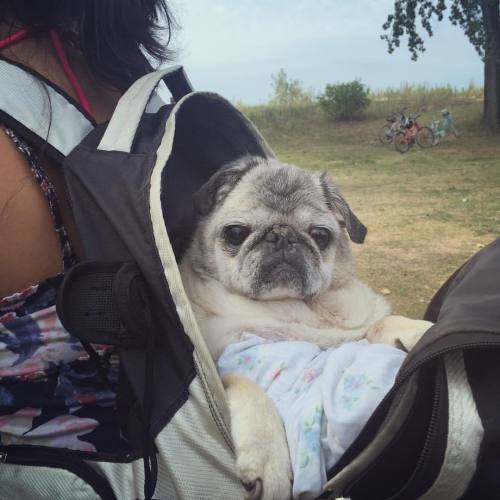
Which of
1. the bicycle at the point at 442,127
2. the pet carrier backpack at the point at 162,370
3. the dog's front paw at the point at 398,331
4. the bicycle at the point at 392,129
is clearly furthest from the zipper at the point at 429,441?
the bicycle at the point at 392,129

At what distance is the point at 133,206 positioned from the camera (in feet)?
4.18

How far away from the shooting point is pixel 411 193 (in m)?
8.70

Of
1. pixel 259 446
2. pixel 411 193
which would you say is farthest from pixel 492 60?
pixel 259 446

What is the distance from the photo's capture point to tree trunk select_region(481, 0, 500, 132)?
14.0 meters

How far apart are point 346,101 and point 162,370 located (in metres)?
18.0

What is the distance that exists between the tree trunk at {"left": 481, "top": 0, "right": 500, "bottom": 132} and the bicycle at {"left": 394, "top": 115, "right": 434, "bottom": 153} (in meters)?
1.75

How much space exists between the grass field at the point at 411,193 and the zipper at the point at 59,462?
3.08 metres

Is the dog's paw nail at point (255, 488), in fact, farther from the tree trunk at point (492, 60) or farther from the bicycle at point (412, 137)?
the tree trunk at point (492, 60)

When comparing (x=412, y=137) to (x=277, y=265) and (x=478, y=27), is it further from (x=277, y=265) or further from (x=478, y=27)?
(x=277, y=265)

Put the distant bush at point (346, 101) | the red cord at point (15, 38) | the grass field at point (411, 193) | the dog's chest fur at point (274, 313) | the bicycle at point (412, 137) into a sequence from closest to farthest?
the red cord at point (15, 38) → the dog's chest fur at point (274, 313) → the grass field at point (411, 193) → the bicycle at point (412, 137) → the distant bush at point (346, 101)

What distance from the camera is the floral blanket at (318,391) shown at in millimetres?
1143

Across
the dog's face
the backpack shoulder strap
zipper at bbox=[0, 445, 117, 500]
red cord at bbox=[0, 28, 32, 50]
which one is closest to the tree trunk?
the dog's face

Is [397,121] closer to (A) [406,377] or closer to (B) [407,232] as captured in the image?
(B) [407,232]

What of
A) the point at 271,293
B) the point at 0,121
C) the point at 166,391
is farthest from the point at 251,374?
the point at 0,121
